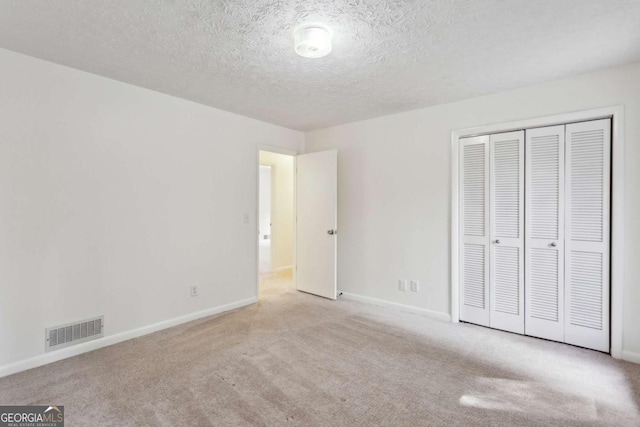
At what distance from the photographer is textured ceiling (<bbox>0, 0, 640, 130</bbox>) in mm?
1831

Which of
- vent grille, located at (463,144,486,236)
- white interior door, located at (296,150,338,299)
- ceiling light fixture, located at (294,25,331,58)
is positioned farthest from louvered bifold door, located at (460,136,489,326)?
ceiling light fixture, located at (294,25,331,58)

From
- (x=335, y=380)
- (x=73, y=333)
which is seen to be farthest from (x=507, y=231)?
(x=73, y=333)

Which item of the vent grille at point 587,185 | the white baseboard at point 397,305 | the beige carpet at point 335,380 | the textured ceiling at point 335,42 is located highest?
the textured ceiling at point 335,42

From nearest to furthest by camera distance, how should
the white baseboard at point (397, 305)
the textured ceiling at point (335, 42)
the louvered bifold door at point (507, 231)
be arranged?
the textured ceiling at point (335, 42) < the louvered bifold door at point (507, 231) < the white baseboard at point (397, 305)

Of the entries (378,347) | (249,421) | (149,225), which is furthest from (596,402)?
(149,225)

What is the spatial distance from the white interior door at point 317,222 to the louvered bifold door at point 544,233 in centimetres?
222

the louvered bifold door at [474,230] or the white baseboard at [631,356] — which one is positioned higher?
the louvered bifold door at [474,230]

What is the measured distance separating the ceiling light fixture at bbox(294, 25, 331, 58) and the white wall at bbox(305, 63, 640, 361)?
6.55 ft

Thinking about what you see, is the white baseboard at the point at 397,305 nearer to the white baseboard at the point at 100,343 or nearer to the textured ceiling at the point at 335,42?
the white baseboard at the point at 100,343

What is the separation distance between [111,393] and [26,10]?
2.48 meters

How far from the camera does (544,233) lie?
117 inches

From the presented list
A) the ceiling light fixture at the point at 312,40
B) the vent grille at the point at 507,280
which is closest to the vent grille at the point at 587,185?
the vent grille at the point at 507,280

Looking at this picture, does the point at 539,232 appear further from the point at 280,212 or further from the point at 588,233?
the point at 280,212

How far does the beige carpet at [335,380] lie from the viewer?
1.91 metres
